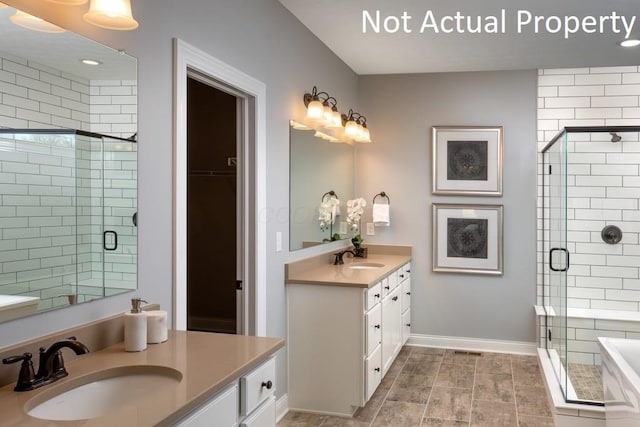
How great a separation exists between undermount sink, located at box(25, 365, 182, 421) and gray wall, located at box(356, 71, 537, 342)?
13.2ft

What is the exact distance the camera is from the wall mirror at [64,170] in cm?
160

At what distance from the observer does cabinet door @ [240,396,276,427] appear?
6.29ft

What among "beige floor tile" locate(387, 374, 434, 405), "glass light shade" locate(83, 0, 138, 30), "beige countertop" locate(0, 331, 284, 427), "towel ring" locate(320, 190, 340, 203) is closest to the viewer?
"beige countertop" locate(0, 331, 284, 427)

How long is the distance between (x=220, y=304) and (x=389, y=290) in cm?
177

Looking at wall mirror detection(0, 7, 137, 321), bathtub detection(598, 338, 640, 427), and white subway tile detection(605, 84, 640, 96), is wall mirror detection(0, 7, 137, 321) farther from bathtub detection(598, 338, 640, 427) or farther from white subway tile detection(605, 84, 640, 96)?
white subway tile detection(605, 84, 640, 96)

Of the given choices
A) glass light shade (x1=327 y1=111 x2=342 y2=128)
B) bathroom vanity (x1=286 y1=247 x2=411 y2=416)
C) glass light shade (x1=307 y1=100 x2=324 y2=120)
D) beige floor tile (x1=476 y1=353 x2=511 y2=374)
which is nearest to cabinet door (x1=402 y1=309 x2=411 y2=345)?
beige floor tile (x1=476 y1=353 x2=511 y2=374)

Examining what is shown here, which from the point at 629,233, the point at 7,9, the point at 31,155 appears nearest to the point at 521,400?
the point at 629,233

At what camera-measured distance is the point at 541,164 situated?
17.1 ft

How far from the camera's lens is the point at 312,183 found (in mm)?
4270

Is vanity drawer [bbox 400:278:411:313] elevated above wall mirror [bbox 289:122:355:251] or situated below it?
below

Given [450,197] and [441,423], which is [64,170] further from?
[450,197]

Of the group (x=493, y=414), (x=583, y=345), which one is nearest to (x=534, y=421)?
(x=493, y=414)

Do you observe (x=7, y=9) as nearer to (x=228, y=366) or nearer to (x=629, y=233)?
(x=228, y=366)

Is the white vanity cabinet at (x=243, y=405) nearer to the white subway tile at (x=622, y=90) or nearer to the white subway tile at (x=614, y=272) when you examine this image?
the white subway tile at (x=614, y=272)
